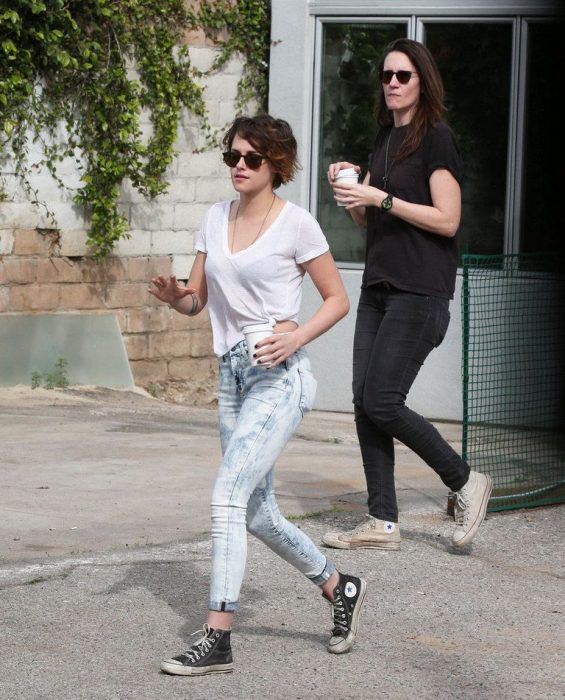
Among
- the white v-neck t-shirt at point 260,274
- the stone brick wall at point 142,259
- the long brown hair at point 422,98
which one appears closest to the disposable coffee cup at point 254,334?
→ the white v-neck t-shirt at point 260,274

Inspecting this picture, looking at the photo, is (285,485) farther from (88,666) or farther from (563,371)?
(88,666)

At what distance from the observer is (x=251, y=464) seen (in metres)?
4.38

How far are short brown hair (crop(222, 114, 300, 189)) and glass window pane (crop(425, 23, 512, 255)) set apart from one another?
618cm

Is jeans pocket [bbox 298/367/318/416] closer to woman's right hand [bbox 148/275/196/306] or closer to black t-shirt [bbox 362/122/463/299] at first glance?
woman's right hand [bbox 148/275/196/306]

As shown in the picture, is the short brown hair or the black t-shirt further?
the black t-shirt

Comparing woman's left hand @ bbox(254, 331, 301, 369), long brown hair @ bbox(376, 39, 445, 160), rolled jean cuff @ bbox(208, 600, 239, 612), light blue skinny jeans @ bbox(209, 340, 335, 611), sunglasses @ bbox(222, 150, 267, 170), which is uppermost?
long brown hair @ bbox(376, 39, 445, 160)

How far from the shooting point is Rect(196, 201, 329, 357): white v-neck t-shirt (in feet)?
14.8

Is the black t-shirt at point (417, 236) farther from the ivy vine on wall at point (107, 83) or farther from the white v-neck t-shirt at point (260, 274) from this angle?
the ivy vine on wall at point (107, 83)

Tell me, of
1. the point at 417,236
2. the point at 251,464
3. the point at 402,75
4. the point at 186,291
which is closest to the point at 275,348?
the point at 251,464

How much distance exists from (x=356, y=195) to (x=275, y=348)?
4.36 feet

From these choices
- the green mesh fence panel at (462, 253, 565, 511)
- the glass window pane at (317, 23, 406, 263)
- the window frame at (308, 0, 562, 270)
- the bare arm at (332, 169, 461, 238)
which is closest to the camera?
the bare arm at (332, 169, 461, 238)

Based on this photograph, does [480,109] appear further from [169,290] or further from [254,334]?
[254,334]

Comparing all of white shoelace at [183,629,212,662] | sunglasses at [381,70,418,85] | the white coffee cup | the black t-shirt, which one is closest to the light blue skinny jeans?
white shoelace at [183,629,212,662]

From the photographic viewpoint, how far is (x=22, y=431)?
28.8 ft
